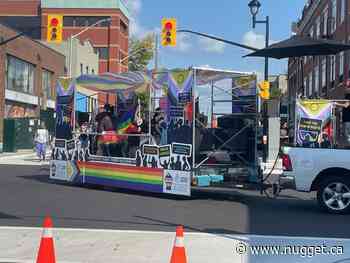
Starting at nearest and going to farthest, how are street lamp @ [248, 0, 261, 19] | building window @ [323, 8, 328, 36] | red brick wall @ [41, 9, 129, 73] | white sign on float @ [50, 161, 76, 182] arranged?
white sign on float @ [50, 161, 76, 182]
street lamp @ [248, 0, 261, 19]
building window @ [323, 8, 328, 36]
red brick wall @ [41, 9, 129, 73]

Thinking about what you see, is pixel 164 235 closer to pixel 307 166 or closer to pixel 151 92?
pixel 307 166

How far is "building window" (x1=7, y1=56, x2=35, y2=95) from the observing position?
4147 centimetres

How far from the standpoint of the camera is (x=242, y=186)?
13.5 metres

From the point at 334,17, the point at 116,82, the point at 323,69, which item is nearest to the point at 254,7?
the point at 116,82

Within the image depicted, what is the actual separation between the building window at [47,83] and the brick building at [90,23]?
92.8 feet

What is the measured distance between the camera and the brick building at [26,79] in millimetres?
40031

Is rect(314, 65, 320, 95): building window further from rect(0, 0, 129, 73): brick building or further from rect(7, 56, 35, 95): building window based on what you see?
rect(0, 0, 129, 73): brick building

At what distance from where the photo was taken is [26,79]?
45.2m

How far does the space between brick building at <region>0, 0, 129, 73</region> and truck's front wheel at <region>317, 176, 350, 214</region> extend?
230ft

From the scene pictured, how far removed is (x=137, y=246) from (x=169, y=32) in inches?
749

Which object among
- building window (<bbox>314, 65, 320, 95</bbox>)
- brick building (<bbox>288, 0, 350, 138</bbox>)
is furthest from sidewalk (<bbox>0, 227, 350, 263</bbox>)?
building window (<bbox>314, 65, 320, 95</bbox>)

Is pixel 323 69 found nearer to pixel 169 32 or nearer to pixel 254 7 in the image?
pixel 254 7

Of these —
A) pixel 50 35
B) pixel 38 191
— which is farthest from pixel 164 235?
pixel 50 35

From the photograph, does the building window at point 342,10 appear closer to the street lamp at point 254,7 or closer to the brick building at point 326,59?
the brick building at point 326,59
